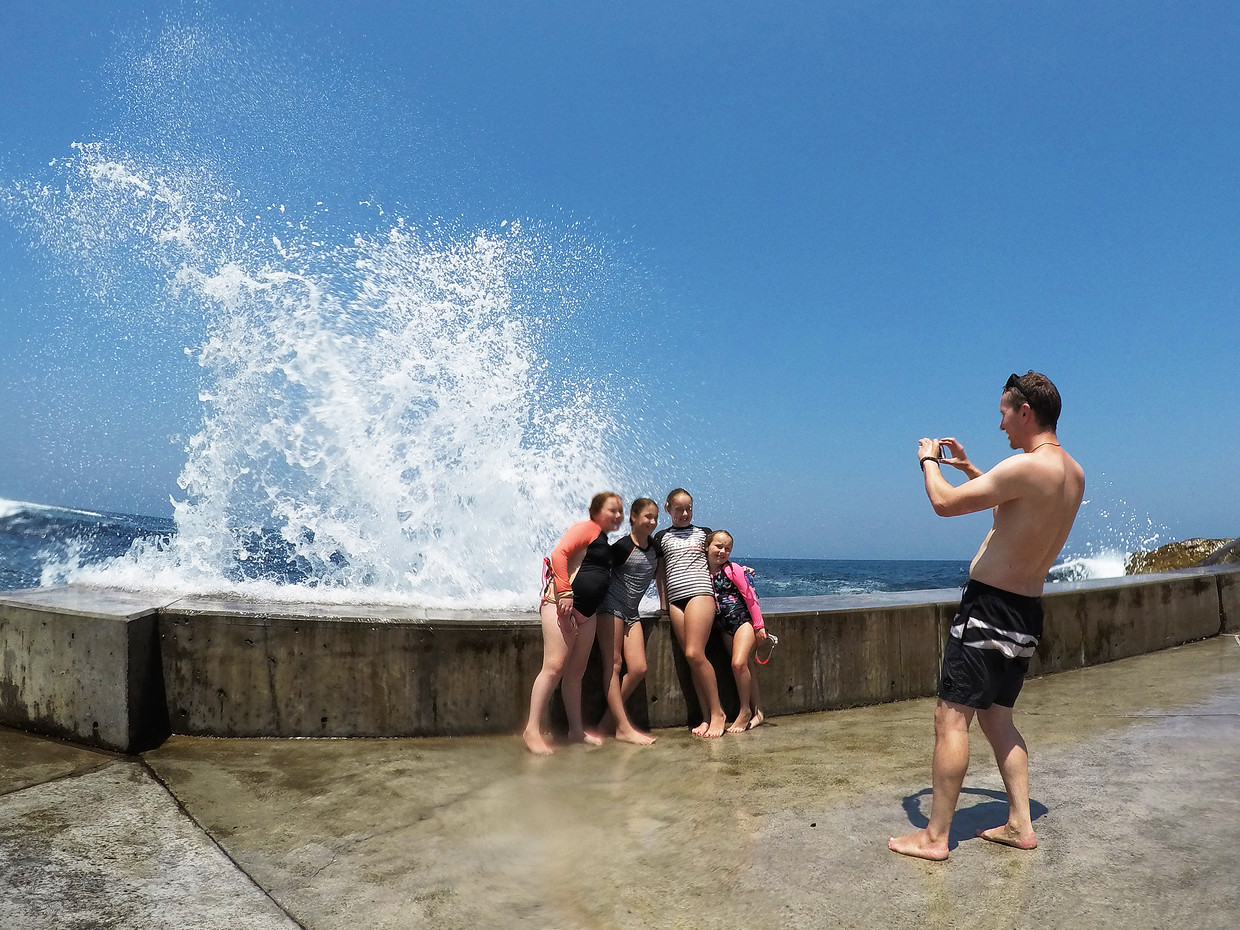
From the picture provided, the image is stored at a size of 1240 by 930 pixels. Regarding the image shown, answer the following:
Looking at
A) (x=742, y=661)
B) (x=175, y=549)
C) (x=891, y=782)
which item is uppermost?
(x=175, y=549)

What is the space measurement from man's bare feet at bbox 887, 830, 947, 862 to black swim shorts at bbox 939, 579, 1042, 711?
0.57m

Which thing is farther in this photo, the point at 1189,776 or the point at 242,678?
the point at 242,678

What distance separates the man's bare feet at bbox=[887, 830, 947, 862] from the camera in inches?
124

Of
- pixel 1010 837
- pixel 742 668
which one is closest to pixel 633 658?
pixel 742 668

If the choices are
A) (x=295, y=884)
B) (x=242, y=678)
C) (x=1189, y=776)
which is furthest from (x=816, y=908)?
(x=242, y=678)

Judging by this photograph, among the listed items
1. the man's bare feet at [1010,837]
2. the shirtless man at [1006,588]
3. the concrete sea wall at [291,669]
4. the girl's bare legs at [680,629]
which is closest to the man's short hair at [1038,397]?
the shirtless man at [1006,588]

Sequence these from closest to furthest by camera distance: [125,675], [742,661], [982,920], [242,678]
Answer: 1. [982,920]
2. [125,675]
3. [242,678]
4. [742,661]

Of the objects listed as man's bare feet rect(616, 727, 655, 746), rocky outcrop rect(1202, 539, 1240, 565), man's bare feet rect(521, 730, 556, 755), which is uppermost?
rocky outcrop rect(1202, 539, 1240, 565)

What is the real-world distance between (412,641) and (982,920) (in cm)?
351

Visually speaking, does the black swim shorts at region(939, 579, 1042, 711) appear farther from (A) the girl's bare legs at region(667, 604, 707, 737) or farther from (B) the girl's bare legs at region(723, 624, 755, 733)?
(A) the girl's bare legs at region(667, 604, 707, 737)

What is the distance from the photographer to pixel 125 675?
4.50 meters

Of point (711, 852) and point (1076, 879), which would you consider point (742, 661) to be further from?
point (1076, 879)

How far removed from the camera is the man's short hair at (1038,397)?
3.20 meters

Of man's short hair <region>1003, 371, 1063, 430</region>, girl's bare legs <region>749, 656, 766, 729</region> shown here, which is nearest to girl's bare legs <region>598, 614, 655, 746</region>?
girl's bare legs <region>749, 656, 766, 729</region>
